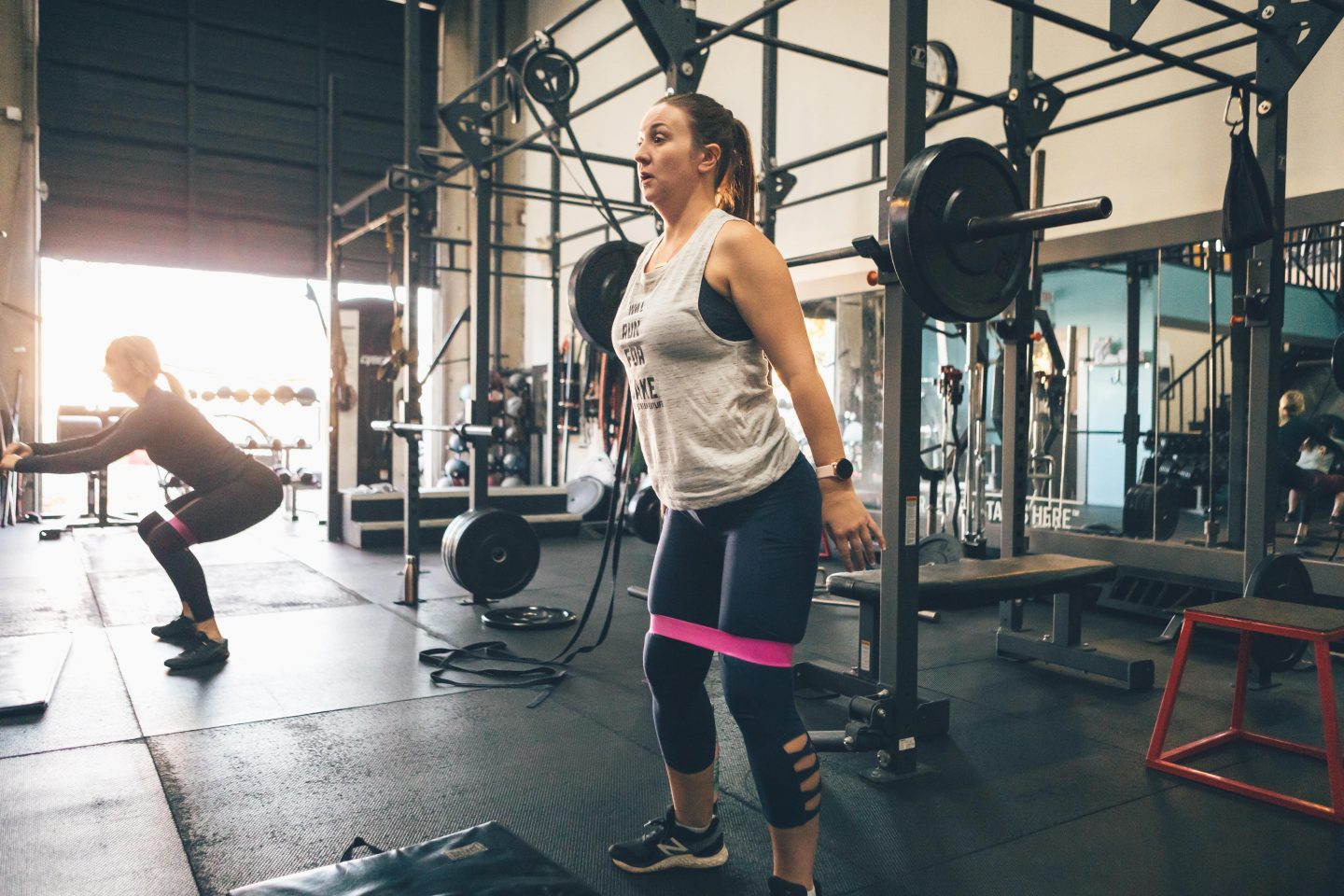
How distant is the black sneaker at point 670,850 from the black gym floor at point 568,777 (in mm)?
29

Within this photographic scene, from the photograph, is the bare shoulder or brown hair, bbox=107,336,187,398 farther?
brown hair, bbox=107,336,187,398

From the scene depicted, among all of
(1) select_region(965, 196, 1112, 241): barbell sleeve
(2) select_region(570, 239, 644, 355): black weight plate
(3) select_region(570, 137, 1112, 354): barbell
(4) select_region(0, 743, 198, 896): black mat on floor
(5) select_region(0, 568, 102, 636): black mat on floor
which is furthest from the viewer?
(5) select_region(0, 568, 102, 636): black mat on floor

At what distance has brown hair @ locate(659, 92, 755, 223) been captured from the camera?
1440 mm

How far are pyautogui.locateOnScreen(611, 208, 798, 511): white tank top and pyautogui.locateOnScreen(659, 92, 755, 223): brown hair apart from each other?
9 centimetres

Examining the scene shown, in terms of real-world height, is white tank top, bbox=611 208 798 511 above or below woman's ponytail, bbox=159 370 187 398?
below

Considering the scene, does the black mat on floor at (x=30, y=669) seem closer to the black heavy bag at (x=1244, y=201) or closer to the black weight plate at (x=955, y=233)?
the black weight plate at (x=955, y=233)

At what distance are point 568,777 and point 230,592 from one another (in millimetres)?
3046

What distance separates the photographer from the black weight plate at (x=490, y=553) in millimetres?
3920

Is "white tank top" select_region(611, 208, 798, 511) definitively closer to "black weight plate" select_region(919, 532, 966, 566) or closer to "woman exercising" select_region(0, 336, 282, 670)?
"woman exercising" select_region(0, 336, 282, 670)

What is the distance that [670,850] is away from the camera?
1698mm

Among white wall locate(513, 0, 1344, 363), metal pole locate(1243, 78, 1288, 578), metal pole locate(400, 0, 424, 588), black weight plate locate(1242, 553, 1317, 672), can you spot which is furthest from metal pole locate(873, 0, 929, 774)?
white wall locate(513, 0, 1344, 363)

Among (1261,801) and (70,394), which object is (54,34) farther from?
(1261,801)

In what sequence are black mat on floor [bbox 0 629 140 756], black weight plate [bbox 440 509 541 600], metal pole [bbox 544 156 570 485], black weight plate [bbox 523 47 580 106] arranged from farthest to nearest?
metal pole [bbox 544 156 570 485] < black weight plate [bbox 440 509 541 600] < black weight plate [bbox 523 47 580 106] < black mat on floor [bbox 0 629 140 756]

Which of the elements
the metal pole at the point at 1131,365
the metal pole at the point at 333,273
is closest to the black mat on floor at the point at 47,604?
the metal pole at the point at 333,273
